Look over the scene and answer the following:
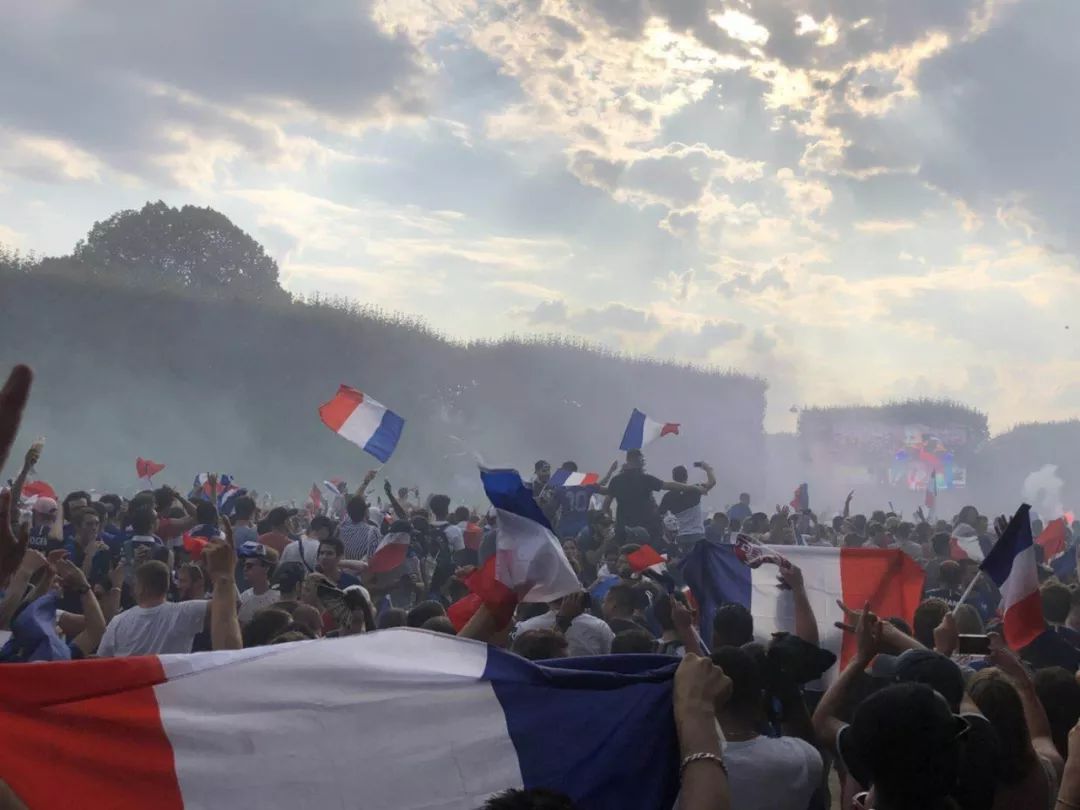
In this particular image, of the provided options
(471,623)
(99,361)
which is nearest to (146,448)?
(99,361)

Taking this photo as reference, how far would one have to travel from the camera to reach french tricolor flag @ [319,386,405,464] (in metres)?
12.5

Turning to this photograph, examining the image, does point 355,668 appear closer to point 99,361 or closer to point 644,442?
point 644,442

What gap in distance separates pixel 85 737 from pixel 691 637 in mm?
2118

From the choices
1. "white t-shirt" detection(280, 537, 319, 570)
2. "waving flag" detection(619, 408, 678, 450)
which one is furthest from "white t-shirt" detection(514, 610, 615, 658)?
"waving flag" detection(619, 408, 678, 450)

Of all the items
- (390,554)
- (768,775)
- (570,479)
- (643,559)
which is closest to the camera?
(768,775)

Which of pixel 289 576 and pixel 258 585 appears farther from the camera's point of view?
pixel 258 585

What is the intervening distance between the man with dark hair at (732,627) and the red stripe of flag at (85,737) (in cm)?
330

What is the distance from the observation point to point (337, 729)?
98.5 inches

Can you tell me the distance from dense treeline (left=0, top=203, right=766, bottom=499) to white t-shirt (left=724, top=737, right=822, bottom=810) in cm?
3116

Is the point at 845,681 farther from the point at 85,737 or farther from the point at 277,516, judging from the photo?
the point at 277,516

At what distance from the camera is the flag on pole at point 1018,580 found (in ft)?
17.9

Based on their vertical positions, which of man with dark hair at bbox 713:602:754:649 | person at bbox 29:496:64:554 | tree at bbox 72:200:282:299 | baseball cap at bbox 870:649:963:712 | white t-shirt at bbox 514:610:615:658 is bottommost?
person at bbox 29:496:64:554

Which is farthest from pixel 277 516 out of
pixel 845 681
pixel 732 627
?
pixel 845 681

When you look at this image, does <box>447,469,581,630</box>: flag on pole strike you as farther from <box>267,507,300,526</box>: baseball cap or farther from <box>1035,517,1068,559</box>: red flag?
<box>1035,517,1068,559</box>: red flag
